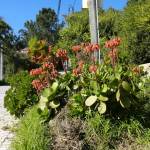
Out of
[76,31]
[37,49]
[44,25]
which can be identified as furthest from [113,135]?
[44,25]

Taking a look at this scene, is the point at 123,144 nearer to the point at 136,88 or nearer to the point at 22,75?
the point at 136,88

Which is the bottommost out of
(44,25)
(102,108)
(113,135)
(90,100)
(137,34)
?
(113,135)

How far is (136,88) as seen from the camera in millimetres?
7707

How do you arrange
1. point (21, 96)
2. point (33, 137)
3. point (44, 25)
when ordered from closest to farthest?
point (33, 137), point (21, 96), point (44, 25)

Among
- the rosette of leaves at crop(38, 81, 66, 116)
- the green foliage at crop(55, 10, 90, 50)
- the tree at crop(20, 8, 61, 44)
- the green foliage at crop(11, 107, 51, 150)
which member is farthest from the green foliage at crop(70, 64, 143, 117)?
the tree at crop(20, 8, 61, 44)

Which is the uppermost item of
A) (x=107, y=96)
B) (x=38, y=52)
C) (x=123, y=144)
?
(x=38, y=52)

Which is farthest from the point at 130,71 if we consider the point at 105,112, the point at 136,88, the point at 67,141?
the point at 67,141

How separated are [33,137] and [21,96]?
395 cm

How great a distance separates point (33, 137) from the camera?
22.9ft

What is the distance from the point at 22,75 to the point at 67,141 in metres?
4.62

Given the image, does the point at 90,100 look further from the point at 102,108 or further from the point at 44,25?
the point at 44,25

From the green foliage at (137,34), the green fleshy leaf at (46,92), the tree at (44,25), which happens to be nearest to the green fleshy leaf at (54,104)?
the green fleshy leaf at (46,92)

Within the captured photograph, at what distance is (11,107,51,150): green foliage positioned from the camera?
6.87 metres

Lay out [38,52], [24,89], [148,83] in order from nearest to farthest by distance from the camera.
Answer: [148,83] → [38,52] → [24,89]
